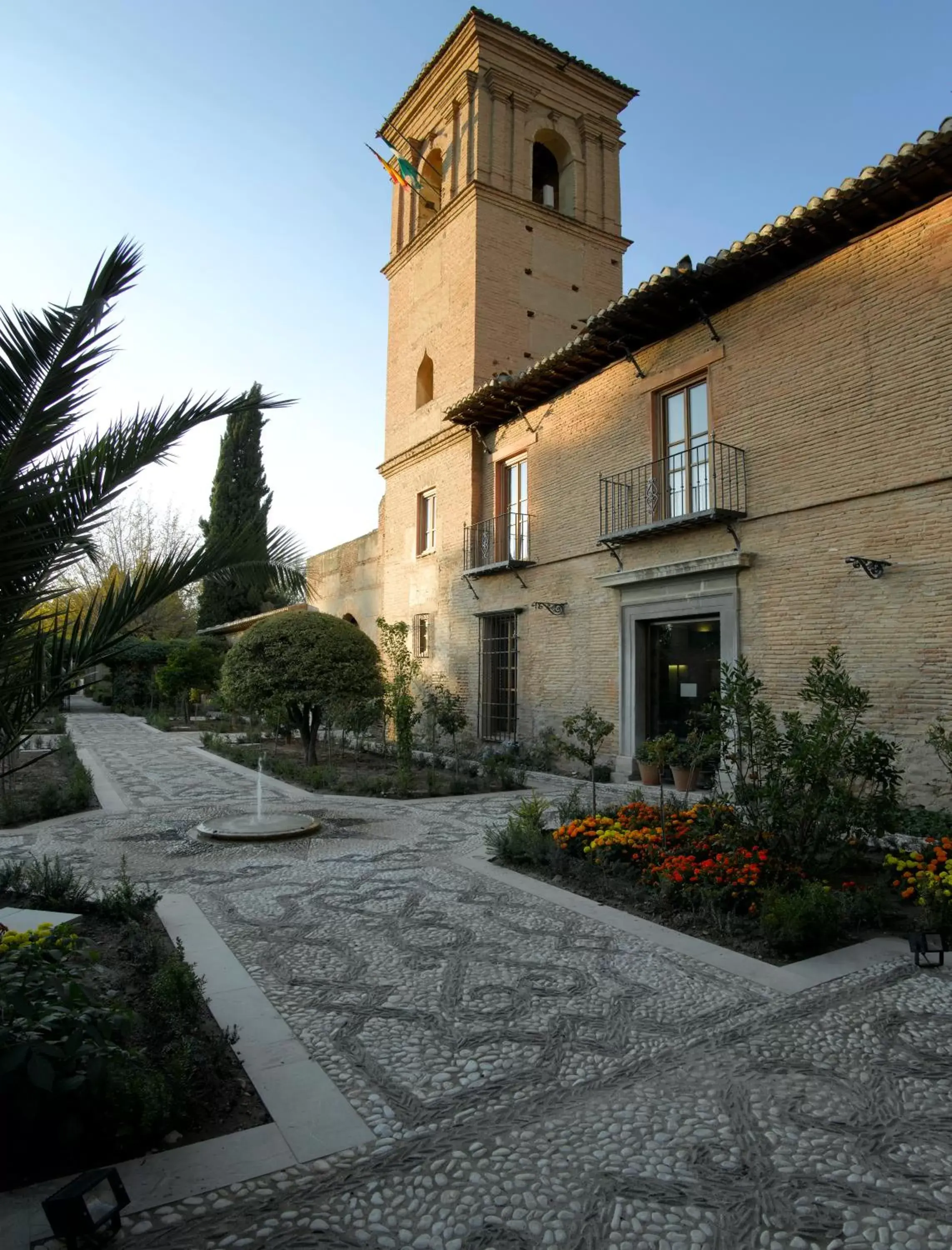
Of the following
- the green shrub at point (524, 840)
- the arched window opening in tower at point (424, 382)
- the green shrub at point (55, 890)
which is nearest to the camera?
the green shrub at point (55, 890)

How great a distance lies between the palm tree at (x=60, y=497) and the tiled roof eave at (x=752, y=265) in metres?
7.88

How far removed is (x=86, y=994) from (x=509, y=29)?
1919 cm

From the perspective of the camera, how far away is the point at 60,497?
2.77 metres

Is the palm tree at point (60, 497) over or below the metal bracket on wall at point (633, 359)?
below

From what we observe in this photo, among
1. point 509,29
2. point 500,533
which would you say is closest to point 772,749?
point 500,533

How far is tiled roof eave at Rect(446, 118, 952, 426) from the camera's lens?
773 cm

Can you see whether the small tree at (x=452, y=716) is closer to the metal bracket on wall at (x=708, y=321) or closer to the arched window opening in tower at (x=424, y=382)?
the arched window opening in tower at (x=424, y=382)

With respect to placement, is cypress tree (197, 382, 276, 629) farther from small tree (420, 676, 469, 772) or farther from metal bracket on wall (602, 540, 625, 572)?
metal bracket on wall (602, 540, 625, 572)

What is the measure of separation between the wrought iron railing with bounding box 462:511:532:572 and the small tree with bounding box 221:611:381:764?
2984 mm

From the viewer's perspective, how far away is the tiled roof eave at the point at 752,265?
773 centimetres

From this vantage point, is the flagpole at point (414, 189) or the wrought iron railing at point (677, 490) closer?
the wrought iron railing at point (677, 490)

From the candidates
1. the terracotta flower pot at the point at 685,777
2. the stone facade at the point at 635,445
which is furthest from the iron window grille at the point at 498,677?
the terracotta flower pot at the point at 685,777

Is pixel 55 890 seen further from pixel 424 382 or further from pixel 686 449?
pixel 424 382

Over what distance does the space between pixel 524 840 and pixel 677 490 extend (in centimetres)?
639
